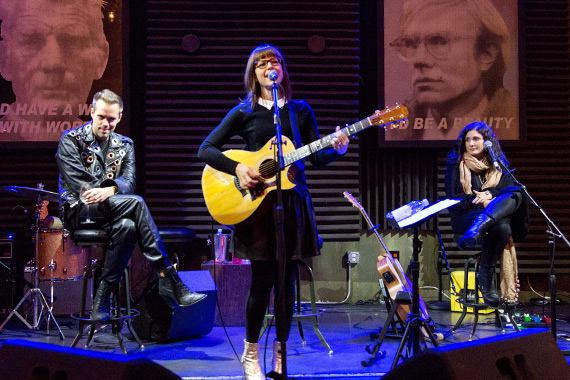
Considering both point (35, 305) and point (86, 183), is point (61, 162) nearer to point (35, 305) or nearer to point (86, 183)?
point (86, 183)

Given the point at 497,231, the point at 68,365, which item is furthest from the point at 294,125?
the point at 497,231

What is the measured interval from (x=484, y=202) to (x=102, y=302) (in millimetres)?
3304

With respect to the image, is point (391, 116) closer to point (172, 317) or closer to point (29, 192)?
point (172, 317)

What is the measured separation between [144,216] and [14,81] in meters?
3.23

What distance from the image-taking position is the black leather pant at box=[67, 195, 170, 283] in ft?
12.9

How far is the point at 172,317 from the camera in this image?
14.6 feet

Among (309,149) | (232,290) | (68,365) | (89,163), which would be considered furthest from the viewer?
(232,290)

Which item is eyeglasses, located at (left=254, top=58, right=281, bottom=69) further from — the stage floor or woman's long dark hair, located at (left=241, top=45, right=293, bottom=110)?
the stage floor

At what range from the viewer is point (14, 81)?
6.12 metres

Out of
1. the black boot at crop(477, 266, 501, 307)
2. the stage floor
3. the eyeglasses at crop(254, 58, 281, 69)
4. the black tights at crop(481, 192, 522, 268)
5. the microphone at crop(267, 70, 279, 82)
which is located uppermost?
the eyeglasses at crop(254, 58, 281, 69)

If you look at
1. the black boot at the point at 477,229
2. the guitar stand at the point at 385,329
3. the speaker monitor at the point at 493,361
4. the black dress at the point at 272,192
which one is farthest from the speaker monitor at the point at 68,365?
the black boot at the point at 477,229

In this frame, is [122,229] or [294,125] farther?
[122,229]

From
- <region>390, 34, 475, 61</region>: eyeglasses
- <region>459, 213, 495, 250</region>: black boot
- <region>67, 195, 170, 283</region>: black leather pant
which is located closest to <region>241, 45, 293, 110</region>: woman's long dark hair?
<region>67, 195, 170, 283</region>: black leather pant

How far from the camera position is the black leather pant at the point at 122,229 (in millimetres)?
3924
